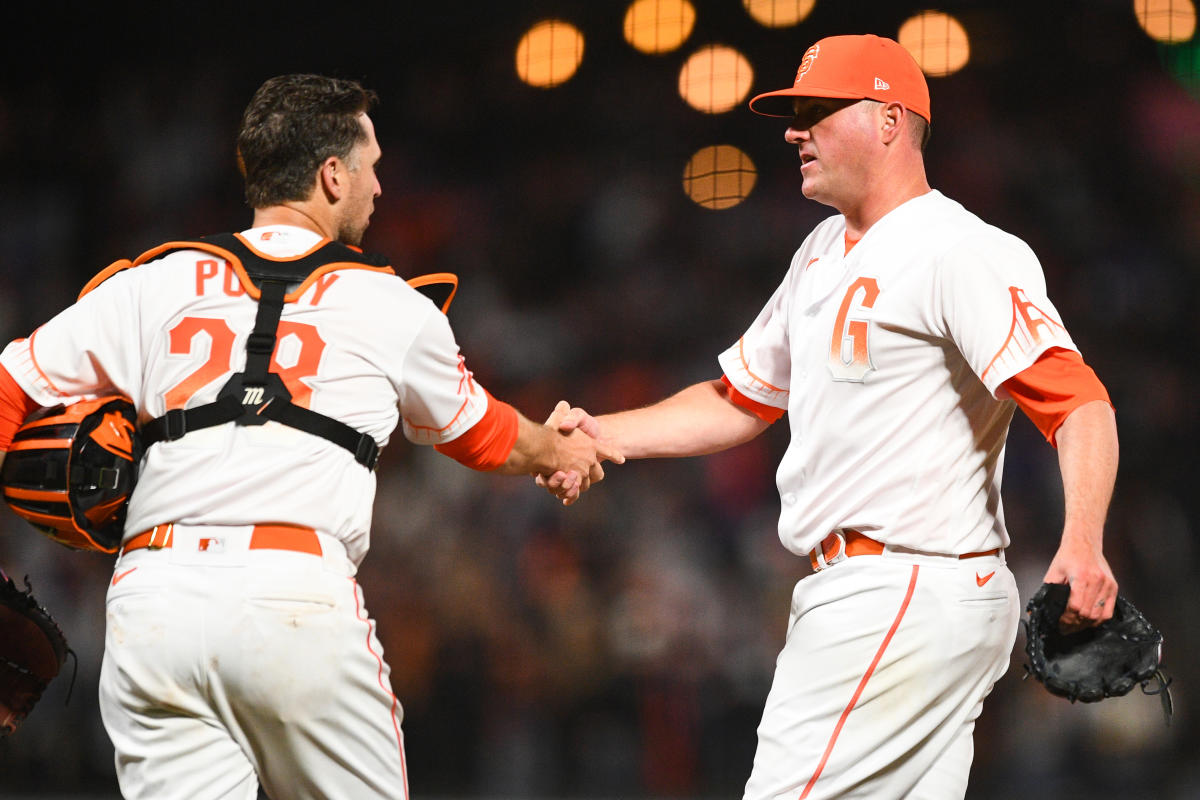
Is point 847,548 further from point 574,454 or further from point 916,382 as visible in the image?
point 574,454

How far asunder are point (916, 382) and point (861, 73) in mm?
947

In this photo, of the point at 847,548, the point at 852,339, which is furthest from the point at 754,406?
the point at 847,548

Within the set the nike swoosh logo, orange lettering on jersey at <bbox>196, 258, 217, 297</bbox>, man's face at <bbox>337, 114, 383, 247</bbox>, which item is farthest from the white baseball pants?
man's face at <bbox>337, 114, 383, 247</bbox>

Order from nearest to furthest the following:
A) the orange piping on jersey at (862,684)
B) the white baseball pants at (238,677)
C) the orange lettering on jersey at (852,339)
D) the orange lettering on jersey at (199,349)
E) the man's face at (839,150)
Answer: the white baseball pants at (238,677) → the orange lettering on jersey at (199,349) → the orange piping on jersey at (862,684) → the orange lettering on jersey at (852,339) → the man's face at (839,150)

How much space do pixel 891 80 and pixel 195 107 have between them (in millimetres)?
6922

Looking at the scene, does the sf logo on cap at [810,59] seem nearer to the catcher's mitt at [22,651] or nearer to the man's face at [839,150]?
the man's face at [839,150]

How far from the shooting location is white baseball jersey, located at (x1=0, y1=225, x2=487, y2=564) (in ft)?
8.59

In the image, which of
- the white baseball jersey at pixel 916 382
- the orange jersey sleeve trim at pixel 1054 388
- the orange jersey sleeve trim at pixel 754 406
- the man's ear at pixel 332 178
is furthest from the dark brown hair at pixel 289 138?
the orange jersey sleeve trim at pixel 1054 388

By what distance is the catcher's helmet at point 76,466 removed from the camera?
268 centimetres

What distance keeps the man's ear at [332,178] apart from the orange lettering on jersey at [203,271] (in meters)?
0.39

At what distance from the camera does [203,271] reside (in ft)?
9.00

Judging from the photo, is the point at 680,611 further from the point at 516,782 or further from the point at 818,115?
the point at 818,115

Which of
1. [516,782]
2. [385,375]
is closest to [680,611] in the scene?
[516,782]

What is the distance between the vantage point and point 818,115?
3533 millimetres
